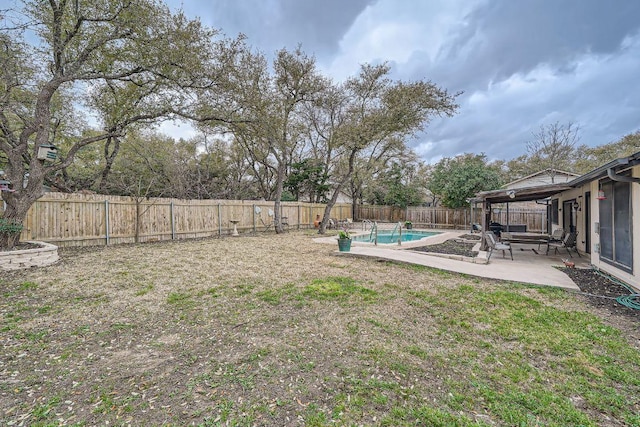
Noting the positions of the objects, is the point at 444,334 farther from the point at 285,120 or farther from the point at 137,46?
the point at 285,120

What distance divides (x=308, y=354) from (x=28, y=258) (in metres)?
6.25

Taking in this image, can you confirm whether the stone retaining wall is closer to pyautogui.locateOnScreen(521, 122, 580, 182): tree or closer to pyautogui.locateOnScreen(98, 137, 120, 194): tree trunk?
pyautogui.locateOnScreen(98, 137, 120, 194): tree trunk

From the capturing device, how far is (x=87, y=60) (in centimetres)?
→ 699

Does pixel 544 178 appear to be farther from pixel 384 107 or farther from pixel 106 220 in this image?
pixel 106 220

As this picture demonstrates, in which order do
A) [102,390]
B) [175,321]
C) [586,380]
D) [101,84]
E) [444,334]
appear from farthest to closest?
[101,84]
[175,321]
[444,334]
[586,380]
[102,390]

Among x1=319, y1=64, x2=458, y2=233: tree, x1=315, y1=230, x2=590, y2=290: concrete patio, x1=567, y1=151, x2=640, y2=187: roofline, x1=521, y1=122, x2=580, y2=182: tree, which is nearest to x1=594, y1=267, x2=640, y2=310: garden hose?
x1=315, y1=230, x2=590, y2=290: concrete patio

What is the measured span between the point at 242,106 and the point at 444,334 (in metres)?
9.23

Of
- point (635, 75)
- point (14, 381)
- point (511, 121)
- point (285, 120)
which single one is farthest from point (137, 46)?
point (511, 121)

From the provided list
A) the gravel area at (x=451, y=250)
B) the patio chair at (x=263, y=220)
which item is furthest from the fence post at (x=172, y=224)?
the gravel area at (x=451, y=250)

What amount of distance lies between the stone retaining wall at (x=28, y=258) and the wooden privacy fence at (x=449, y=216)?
16.5 m

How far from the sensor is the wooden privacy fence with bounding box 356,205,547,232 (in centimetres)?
1634

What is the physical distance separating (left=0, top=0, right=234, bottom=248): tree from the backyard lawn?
351 cm

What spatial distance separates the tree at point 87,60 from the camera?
20.0 ft

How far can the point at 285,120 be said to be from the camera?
12.6 meters
